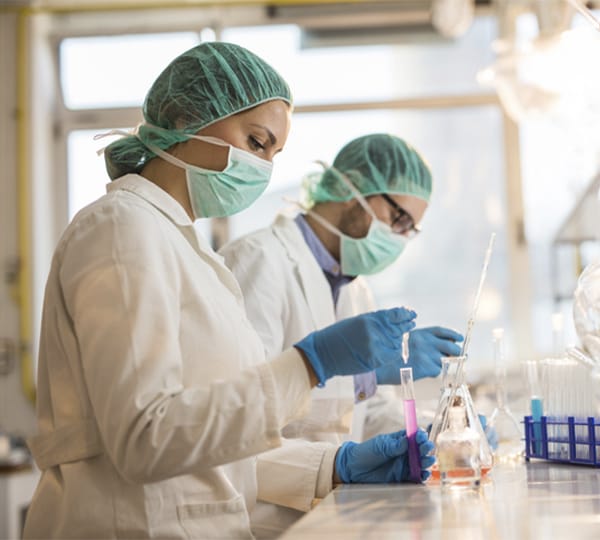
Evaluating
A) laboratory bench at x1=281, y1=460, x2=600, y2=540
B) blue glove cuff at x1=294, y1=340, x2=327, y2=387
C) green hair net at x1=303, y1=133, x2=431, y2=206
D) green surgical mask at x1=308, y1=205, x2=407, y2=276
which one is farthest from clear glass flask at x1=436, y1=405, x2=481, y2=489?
green hair net at x1=303, y1=133, x2=431, y2=206

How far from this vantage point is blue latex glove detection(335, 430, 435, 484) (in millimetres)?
1647

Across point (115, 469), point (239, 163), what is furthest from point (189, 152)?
point (115, 469)

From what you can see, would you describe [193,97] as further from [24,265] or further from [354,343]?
[24,265]

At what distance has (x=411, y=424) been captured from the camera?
1647 millimetres

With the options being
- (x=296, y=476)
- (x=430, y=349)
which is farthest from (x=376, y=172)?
(x=296, y=476)

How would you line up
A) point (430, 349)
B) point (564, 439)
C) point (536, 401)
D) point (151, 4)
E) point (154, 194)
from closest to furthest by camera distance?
point (154, 194) → point (564, 439) → point (536, 401) → point (430, 349) → point (151, 4)

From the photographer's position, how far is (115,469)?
1384 millimetres

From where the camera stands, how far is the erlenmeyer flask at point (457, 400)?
5.34ft

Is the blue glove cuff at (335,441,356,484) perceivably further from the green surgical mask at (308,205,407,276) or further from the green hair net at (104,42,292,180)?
the green surgical mask at (308,205,407,276)

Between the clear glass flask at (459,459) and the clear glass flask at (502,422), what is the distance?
0.50m

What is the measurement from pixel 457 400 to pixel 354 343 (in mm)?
287

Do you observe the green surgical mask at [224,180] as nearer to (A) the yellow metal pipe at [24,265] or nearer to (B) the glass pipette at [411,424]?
(B) the glass pipette at [411,424]

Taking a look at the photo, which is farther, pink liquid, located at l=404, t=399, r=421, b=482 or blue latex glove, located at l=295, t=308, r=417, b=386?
pink liquid, located at l=404, t=399, r=421, b=482

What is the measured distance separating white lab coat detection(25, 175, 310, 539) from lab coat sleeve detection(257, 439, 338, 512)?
0.79 ft
